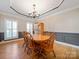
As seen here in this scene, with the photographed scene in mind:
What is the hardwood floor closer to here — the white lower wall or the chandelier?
the white lower wall

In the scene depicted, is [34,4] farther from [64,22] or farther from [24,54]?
[24,54]

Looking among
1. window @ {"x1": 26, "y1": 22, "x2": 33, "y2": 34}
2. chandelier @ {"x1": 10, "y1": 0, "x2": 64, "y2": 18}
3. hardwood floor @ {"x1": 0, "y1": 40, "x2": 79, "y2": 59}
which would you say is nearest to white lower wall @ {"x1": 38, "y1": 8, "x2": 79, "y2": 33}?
chandelier @ {"x1": 10, "y1": 0, "x2": 64, "y2": 18}

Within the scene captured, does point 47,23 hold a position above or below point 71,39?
above

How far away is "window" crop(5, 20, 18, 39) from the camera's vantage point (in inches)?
267

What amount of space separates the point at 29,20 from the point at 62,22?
4096mm

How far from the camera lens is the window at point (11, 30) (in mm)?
6781

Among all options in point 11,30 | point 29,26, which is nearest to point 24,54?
point 11,30

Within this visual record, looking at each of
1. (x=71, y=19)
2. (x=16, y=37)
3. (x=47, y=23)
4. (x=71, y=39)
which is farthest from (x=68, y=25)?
(x=16, y=37)

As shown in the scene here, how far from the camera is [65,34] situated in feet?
19.4

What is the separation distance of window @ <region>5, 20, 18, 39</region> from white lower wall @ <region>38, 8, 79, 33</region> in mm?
2925

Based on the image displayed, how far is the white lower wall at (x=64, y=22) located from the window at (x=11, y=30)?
2.92 metres

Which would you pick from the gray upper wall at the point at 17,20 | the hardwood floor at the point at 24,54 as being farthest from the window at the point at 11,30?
the hardwood floor at the point at 24,54

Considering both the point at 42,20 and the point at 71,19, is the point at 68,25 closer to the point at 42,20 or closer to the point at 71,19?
the point at 71,19

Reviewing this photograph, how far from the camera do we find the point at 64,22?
6078mm
